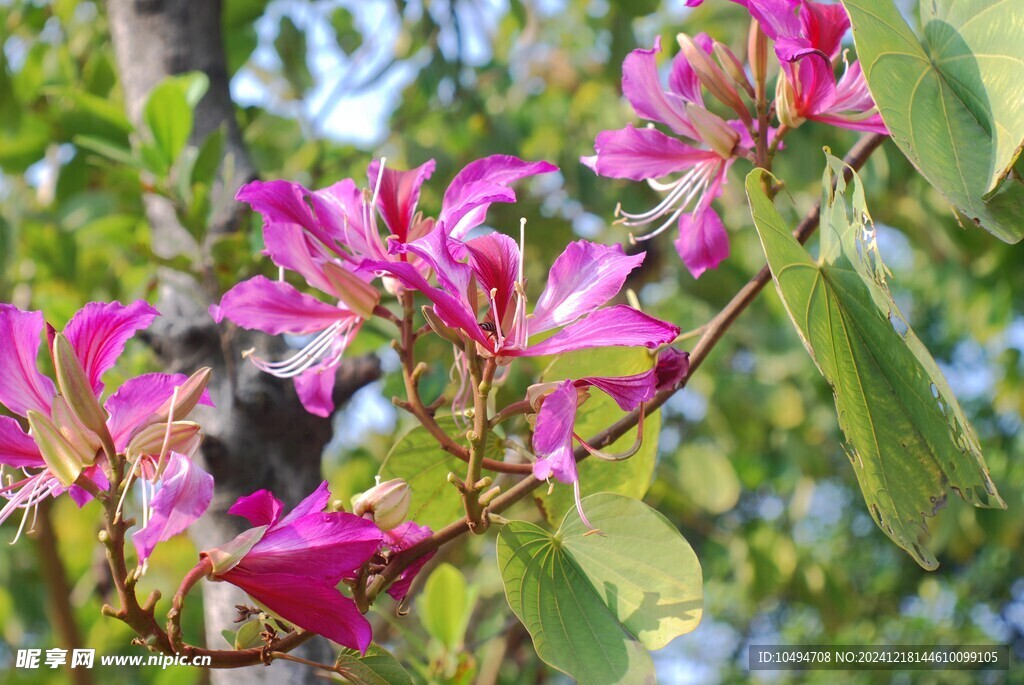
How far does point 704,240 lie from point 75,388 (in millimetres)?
456

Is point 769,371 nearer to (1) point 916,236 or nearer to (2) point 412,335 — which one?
(1) point 916,236

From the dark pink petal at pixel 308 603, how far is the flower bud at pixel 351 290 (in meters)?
0.20

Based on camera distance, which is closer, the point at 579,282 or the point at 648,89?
the point at 579,282

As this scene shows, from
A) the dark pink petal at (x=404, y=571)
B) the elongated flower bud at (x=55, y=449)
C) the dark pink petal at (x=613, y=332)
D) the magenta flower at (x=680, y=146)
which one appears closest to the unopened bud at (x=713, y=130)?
the magenta flower at (x=680, y=146)

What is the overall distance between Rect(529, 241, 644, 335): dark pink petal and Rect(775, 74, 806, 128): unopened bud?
0.20m

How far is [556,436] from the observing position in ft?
1.61

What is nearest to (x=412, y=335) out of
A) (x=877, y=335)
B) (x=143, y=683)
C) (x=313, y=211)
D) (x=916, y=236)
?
(x=313, y=211)

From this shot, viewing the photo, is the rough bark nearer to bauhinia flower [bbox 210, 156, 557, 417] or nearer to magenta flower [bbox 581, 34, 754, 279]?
bauhinia flower [bbox 210, 156, 557, 417]

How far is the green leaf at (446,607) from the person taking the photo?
3.84 feet

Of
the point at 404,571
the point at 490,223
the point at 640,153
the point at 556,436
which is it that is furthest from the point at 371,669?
the point at 490,223

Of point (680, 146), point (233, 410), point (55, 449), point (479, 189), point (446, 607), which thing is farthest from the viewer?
point (446, 607)

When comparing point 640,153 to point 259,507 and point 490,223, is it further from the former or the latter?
point 490,223

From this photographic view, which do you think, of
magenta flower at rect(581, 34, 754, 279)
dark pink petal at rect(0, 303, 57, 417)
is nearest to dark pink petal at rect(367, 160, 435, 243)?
magenta flower at rect(581, 34, 754, 279)

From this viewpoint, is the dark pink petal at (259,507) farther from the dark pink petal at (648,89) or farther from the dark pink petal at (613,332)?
the dark pink petal at (648,89)
